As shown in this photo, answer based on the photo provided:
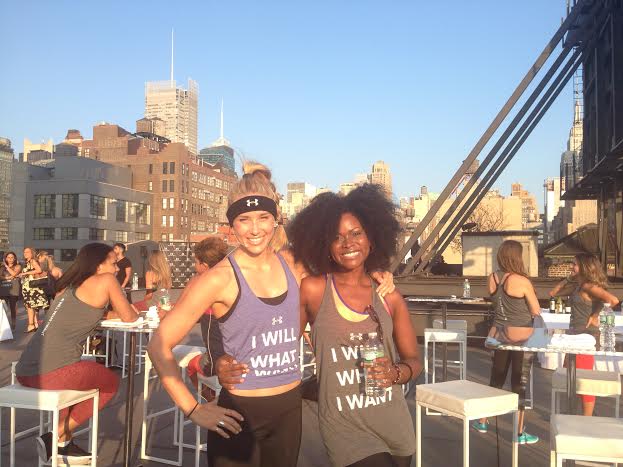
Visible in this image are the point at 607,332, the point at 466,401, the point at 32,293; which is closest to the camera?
the point at 466,401

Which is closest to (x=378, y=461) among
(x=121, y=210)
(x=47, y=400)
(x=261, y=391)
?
(x=261, y=391)

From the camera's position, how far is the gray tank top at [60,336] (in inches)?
174

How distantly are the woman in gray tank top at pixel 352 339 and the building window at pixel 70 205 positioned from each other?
9896cm

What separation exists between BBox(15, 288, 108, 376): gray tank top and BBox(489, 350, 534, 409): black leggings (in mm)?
3912

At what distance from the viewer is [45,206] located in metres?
97.2

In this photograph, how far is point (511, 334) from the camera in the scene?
5.21 metres

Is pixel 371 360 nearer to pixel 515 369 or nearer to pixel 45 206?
pixel 515 369

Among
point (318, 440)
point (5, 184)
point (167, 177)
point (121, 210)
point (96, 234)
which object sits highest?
point (5, 184)

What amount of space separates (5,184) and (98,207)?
59434 mm

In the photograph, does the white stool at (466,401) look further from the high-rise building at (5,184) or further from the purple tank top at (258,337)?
the high-rise building at (5,184)

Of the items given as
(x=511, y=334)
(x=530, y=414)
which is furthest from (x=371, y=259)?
(x=530, y=414)

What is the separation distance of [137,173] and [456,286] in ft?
368

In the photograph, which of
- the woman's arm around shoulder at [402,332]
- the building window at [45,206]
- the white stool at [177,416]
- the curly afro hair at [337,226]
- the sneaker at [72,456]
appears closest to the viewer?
the woman's arm around shoulder at [402,332]

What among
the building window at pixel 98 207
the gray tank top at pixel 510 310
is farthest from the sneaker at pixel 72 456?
the building window at pixel 98 207
